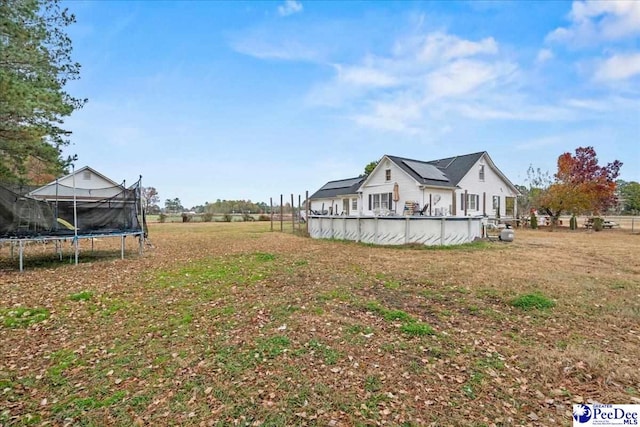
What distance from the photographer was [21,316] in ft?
15.3

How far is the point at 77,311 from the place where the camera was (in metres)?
4.93

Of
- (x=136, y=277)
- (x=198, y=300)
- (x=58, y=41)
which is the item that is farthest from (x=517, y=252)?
(x=58, y=41)

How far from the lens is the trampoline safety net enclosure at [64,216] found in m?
8.22

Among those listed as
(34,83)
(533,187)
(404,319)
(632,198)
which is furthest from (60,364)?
(632,198)

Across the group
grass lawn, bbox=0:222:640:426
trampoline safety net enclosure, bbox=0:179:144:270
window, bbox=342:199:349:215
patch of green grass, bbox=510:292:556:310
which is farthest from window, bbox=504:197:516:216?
trampoline safety net enclosure, bbox=0:179:144:270

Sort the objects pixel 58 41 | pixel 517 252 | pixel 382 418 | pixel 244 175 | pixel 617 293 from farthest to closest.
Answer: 1. pixel 244 175
2. pixel 517 252
3. pixel 58 41
4. pixel 617 293
5. pixel 382 418

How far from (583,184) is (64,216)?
30.5m

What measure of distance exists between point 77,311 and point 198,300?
1803 millimetres

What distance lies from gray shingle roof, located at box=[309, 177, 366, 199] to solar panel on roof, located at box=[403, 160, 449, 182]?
22.0ft

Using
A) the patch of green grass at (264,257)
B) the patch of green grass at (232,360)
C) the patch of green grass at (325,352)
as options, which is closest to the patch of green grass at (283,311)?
the patch of green grass at (325,352)

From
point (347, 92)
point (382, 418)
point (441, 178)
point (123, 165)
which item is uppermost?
point (347, 92)

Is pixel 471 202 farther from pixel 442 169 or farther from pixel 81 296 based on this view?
pixel 81 296

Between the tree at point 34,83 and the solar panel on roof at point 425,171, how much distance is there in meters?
16.9

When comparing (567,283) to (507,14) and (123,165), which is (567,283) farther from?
(123,165)
